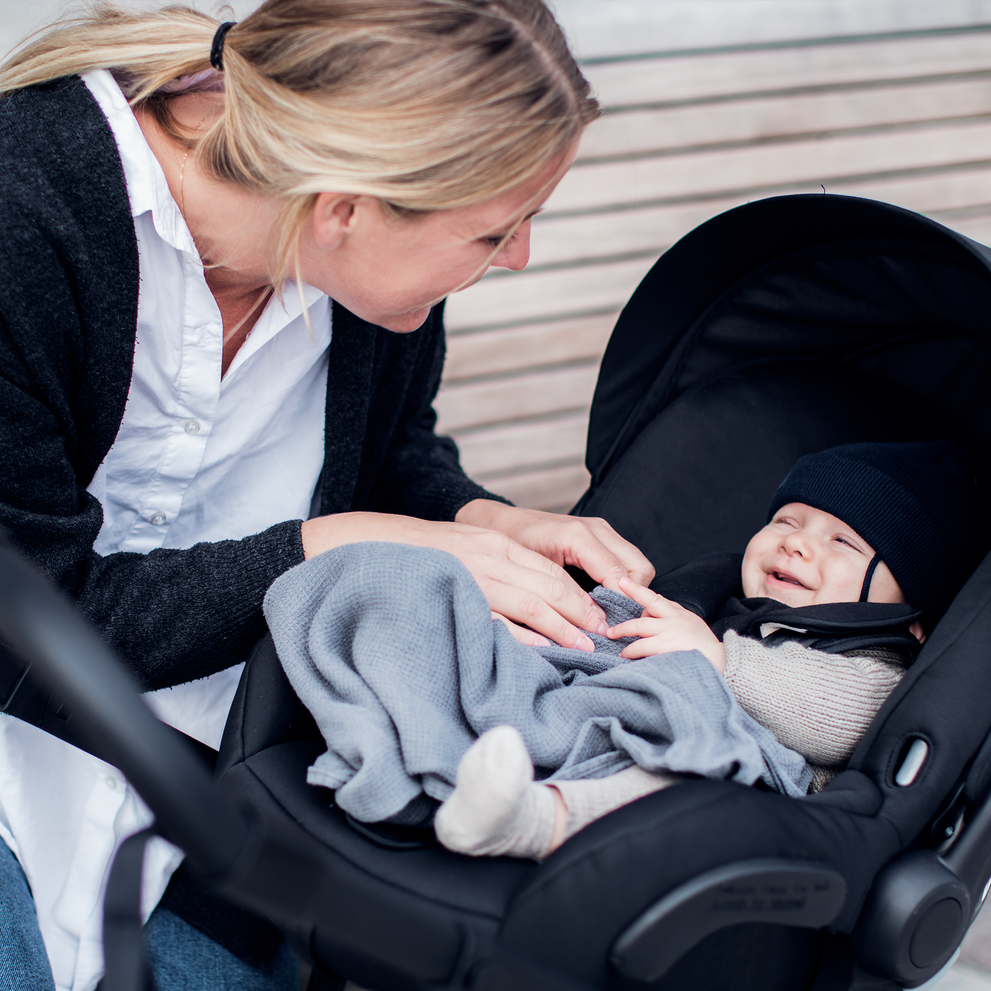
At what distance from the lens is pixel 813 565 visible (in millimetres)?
1271

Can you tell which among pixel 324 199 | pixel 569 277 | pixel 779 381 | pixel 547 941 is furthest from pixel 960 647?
pixel 569 277

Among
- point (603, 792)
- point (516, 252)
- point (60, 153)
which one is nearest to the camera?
point (603, 792)

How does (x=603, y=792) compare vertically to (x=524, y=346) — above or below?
above

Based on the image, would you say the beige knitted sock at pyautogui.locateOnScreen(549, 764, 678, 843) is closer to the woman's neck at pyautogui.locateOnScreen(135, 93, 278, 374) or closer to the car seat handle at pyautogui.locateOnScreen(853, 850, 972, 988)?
the car seat handle at pyautogui.locateOnScreen(853, 850, 972, 988)

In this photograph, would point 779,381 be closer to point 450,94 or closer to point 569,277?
point 450,94

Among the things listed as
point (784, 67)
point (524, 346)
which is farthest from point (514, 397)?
point (784, 67)

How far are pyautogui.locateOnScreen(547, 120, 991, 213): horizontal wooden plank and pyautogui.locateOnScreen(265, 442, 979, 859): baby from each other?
1522 millimetres

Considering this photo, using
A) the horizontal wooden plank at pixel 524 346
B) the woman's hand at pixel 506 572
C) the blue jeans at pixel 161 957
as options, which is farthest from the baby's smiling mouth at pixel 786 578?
the horizontal wooden plank at pixel 524 346

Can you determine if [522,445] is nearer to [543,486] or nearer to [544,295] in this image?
[543,486]

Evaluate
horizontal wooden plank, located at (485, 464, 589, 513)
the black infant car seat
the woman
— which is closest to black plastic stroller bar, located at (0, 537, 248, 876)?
the black infant car seat

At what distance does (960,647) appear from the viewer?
93 cm

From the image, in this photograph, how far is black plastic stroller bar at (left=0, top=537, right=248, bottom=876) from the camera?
1.49 ft

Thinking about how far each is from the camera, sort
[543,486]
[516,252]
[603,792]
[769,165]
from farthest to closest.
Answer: [543,486] → [769,165] → [516,252] → [603,792]

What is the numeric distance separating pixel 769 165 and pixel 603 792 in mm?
2176
